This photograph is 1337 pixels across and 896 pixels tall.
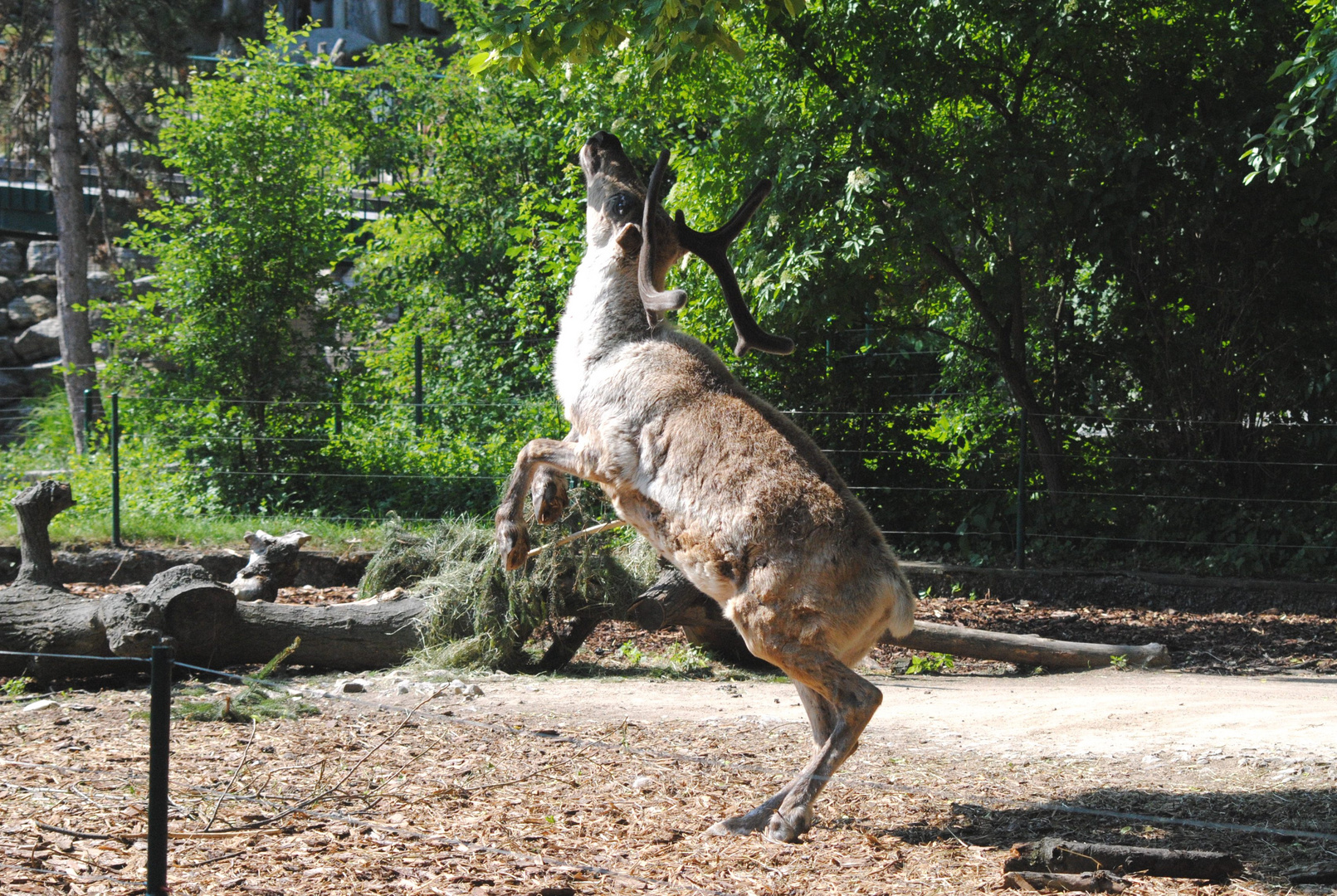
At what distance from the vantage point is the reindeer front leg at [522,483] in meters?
5.11

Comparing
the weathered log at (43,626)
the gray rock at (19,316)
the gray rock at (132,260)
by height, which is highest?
the gray rock at (132,260)

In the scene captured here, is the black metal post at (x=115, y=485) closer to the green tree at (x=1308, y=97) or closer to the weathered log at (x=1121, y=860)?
the weathered log at (x=1121, y=860)

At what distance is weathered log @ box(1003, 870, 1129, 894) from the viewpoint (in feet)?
13.3

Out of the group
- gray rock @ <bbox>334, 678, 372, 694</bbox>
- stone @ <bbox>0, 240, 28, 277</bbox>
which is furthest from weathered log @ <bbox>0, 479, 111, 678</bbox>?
stone @ <bbox>0, 240, 28, 277</bbox>

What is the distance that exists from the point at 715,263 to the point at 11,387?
18914 millimetres

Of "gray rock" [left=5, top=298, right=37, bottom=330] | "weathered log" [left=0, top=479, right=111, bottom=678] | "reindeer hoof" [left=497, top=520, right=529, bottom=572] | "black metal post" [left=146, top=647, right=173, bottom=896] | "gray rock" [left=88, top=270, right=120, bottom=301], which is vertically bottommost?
"weathered log" [left=0, top=479, right=111, bottom=678]

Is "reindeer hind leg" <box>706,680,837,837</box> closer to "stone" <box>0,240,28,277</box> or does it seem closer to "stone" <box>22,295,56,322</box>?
"stone" <box>22,295,56,322</box>

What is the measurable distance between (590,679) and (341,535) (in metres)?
4.67

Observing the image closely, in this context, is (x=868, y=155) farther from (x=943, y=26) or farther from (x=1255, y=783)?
(x=1255, y=783)

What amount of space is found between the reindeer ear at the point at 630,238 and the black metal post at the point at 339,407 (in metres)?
8.64

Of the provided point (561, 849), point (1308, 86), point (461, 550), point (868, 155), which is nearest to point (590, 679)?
point (461, 550)

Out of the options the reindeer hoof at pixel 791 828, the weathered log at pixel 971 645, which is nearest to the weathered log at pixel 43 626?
the weathered log at pixel 971 645

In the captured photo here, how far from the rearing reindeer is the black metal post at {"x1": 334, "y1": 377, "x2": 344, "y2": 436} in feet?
28.0

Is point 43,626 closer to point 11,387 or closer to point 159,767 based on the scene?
point 159,767
